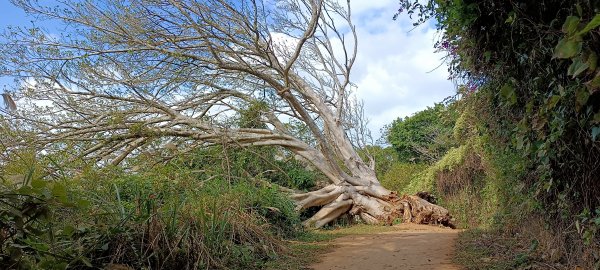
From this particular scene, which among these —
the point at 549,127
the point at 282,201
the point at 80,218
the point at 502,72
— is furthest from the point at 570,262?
the point at 282,201

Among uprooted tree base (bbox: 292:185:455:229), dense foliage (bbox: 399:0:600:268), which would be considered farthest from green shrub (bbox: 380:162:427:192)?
dense foliage (bbox: 399:0:600:268)

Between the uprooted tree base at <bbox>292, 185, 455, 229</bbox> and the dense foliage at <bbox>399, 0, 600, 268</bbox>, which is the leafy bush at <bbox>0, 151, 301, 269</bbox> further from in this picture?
the uprooted tree base at <bbox>292, 185, 455, 229</bbox>

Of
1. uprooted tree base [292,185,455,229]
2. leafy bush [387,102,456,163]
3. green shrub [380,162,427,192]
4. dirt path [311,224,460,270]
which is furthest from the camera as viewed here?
leafy bush [387,102,456,163]

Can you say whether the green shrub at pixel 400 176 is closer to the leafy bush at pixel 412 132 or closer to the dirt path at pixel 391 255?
the leafy bush at pixel 412 132

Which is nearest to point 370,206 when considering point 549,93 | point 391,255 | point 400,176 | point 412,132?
point 400,176

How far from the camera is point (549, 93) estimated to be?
3.74 metres

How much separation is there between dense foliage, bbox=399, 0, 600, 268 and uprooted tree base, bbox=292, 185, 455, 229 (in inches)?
378

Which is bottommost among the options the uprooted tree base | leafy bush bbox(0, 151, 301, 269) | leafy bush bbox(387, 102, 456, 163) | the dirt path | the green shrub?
the dirt path

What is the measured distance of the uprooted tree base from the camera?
1476 cm

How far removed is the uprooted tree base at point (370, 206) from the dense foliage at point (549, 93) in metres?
9.61

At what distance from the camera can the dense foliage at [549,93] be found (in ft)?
9.61

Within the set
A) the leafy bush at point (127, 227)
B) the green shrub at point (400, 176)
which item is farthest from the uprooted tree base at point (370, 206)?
the leafy bush at point (127, 227)

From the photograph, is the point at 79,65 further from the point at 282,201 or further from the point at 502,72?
the point at 502,72

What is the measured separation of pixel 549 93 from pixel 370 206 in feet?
40.2
